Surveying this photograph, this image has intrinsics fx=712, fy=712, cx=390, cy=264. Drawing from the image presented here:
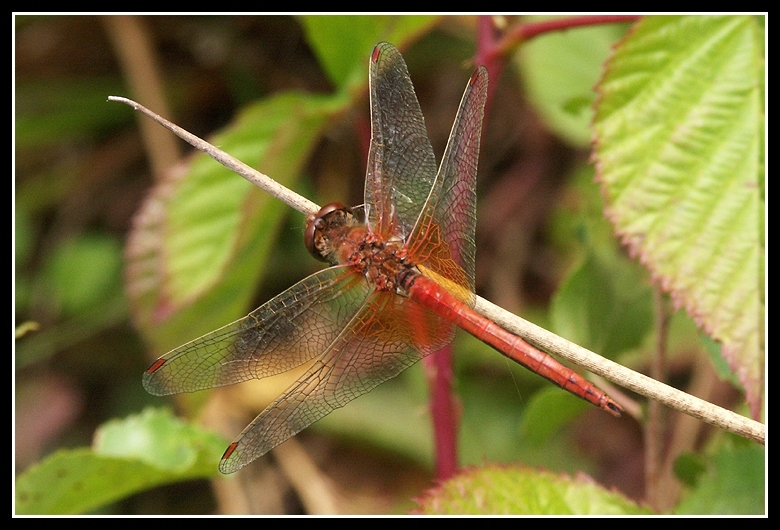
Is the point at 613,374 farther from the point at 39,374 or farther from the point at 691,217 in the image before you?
the point at 39,374

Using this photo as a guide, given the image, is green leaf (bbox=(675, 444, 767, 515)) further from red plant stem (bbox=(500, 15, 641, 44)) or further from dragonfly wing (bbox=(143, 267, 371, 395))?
red plant stem (bbox=(500, 15, 641, 44))

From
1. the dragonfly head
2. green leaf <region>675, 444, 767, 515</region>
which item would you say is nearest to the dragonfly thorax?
the dragonfly head

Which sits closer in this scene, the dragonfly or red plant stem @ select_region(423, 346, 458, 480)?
the dragonfly

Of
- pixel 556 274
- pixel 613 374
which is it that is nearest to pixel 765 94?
pixel 613 374

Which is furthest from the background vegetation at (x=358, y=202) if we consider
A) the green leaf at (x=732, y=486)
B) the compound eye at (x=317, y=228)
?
the compound eye at (x=317, y=228)

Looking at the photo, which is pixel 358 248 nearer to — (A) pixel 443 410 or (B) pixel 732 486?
(A) pixel 443 410

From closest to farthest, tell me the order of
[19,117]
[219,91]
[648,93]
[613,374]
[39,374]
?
[613,374], [648,93], [39,374], [19,117], [219,91]
